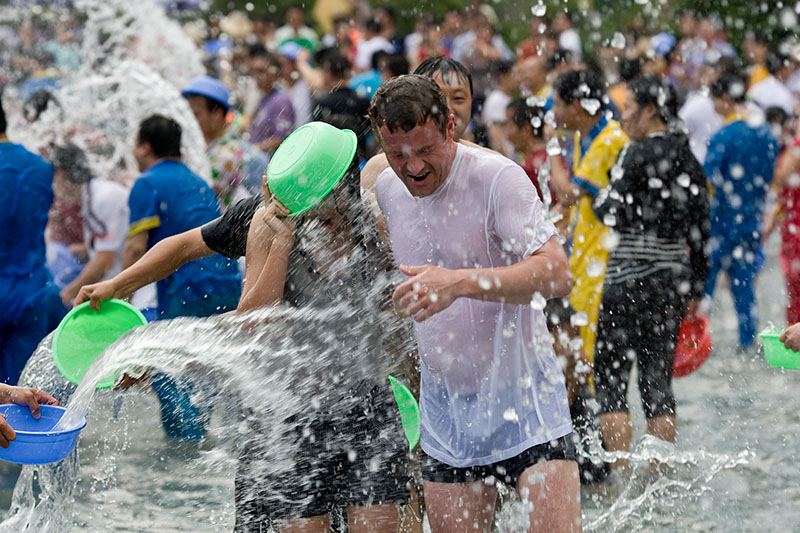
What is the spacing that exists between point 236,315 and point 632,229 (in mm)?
2955

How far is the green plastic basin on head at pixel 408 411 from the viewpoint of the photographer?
3.85 metres

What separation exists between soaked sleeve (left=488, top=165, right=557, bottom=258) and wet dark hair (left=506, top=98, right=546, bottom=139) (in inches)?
146

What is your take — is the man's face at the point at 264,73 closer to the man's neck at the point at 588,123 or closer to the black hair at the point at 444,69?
the man's neck at the point at 588,123

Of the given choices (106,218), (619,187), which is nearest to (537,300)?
(619,187)

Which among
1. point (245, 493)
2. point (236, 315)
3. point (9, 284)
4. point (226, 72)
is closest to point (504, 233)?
point (236, 315)

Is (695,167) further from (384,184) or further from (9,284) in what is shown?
(9,284)

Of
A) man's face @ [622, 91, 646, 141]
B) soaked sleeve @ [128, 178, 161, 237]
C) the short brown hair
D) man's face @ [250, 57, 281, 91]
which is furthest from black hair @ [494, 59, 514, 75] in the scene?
the short brown hair

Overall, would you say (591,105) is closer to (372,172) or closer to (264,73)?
(372,172)

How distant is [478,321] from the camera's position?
11.5ft

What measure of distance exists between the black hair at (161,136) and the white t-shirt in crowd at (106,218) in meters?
0.81

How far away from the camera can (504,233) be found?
336 cm

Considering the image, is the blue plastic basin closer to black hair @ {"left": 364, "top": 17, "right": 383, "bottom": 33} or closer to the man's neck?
the man's neck

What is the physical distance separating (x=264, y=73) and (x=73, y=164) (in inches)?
169

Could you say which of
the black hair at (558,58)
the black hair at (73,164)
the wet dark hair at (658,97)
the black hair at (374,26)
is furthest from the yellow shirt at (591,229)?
the black hair at (374,26)
